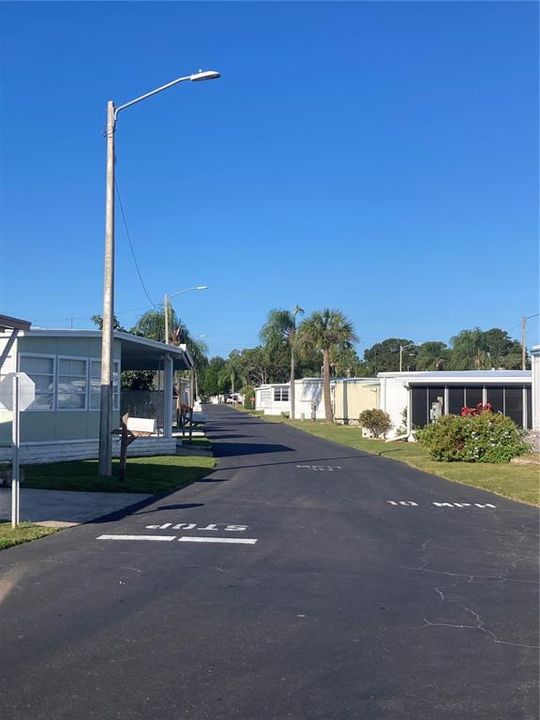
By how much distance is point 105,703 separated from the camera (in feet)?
15.6

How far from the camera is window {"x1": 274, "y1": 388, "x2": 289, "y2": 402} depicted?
260ft

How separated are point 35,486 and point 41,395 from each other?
594 centimetres

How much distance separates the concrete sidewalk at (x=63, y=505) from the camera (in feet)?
39.4

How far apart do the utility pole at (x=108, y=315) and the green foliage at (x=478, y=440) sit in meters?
11.6

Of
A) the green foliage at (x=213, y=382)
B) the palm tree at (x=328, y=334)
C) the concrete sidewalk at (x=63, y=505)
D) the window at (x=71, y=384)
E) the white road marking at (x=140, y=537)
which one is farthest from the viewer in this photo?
the green foliage at (x=213, y=382)

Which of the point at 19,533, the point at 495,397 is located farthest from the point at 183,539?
the point at 495,397

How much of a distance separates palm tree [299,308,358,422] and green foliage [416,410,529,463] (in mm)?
31518

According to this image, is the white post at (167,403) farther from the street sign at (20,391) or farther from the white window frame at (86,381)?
the street sign at (20,391)

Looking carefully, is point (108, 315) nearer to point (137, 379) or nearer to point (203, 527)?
point (203, 527)

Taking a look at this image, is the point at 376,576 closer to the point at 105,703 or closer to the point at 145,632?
the point at 145,632

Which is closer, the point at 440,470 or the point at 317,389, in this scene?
the point at 440,470

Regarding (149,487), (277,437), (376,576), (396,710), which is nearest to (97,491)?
(149,487)

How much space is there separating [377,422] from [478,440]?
13.0 m

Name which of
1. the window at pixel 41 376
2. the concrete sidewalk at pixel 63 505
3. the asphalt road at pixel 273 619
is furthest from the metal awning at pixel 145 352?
the asphalt road at pixel 273 619
